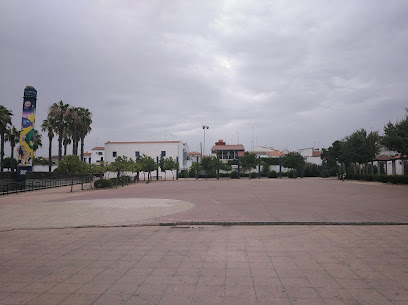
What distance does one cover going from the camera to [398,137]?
26.4 m

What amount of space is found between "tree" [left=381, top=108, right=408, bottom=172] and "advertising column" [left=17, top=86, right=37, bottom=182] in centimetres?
3684

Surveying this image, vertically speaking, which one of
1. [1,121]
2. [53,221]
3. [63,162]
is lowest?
[53,221]

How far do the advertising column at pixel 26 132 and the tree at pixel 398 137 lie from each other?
1451 inches

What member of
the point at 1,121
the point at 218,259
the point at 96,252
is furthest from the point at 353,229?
the point at 1,121

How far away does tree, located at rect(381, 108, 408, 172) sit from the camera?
26.1 meters

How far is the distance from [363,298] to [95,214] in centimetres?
1023

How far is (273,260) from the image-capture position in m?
5.60

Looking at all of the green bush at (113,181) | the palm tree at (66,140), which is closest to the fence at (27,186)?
the green bush at (113,181)

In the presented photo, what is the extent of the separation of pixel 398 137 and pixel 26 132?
123 ft

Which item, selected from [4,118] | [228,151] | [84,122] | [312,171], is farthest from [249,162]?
[4,118]

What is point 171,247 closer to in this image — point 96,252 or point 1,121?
point 96,252

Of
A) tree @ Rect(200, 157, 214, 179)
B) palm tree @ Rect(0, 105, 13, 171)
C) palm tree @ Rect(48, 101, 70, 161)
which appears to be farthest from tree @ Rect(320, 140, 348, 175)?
palm tree @ Rect(0, 105, 13, 171)

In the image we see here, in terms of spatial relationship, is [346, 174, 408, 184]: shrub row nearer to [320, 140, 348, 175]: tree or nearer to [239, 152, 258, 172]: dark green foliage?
[320, 140, 348, 175]: tree

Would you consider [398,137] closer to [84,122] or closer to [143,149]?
[84,122]
